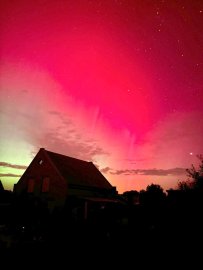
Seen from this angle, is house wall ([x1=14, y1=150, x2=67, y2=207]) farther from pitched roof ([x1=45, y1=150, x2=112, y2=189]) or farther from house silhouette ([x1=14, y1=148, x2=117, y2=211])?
pitched roof ([x1=45, y1=150, x2=112, y2=189])

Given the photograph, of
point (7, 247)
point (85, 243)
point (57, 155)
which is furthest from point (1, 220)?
point (57, 155)

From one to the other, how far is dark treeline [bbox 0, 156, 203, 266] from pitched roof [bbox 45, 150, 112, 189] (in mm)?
9422

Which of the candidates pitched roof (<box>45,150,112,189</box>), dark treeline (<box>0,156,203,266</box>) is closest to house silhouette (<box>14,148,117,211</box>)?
pitched roof (<box>45,150,112,189</box>)

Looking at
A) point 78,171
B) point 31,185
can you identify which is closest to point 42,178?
point 31,185

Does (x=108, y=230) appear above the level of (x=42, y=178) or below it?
below

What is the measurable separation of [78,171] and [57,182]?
18.3ft

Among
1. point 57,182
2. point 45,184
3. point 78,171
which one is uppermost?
point 78,171

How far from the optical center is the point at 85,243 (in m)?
17.1

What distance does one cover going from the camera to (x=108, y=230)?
2175cm

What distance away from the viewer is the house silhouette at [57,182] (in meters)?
32.3

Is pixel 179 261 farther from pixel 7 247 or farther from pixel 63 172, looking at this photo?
pixel 63 172

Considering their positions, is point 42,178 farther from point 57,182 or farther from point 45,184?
point 57,182

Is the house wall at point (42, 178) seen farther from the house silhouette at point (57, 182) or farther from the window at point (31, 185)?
the window at point (31, 185)

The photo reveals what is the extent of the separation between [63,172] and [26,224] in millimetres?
13384
